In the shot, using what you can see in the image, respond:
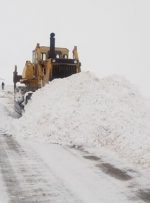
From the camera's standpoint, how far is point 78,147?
11891 millimetres

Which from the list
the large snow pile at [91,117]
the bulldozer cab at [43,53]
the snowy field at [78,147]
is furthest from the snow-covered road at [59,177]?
the bulldozer cab at [43,53]

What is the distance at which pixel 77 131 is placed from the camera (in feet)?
42.6

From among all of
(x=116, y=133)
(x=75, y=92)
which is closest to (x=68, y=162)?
(x=116, y=133)

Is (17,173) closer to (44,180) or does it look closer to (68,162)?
(44,180)

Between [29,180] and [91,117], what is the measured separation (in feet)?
19.1

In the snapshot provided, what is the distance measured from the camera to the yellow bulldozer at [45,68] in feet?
69.1

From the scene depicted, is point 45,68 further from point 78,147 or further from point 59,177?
point 59,177

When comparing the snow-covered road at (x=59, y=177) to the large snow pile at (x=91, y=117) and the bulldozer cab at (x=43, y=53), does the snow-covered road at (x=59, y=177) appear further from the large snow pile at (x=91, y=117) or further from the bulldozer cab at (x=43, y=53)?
the bulldozer cab at (x=43, y=53)

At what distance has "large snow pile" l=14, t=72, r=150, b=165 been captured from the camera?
1145 centimetres

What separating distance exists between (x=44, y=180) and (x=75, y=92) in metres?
8.53

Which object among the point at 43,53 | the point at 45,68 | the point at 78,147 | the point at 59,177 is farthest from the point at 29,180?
the point at 43,53

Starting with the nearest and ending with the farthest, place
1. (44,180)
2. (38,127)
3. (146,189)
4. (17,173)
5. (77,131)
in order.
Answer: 1. (146,189)
2. (44,180)
3. (17,173)
4. (77,131)
5. (38,127)

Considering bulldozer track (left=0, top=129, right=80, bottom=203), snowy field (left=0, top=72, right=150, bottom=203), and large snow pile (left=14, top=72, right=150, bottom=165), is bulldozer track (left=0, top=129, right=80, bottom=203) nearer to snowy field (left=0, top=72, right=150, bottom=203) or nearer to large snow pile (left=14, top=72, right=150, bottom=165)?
snowy field (left=0, top=72, right=150, bottom=203)

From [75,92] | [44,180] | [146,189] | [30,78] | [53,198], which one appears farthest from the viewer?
[30,78]
